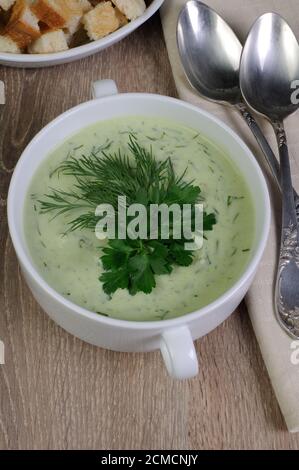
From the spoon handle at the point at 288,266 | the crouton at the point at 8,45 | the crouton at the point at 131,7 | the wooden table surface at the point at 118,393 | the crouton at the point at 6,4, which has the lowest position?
the wooden table surface at the point at 118,393

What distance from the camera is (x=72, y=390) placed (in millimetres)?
1155

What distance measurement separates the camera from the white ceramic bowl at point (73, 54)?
145 cm

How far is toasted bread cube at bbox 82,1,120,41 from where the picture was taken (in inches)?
57.3

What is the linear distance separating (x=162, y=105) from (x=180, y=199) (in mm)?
217

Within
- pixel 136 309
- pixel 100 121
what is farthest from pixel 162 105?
pixel 136 309

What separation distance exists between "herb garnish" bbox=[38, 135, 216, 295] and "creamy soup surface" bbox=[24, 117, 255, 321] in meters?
0.02

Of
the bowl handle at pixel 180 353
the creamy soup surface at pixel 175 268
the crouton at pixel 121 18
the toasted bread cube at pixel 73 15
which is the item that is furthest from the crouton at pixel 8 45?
the bowl handle at pixel 180 353

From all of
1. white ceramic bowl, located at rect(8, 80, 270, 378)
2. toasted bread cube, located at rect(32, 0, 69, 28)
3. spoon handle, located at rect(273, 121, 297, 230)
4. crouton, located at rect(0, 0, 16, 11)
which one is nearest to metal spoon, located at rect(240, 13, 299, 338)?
spoon handle, located at rect(273, 121, 297, 230)

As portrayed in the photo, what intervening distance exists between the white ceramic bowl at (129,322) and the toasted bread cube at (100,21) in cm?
24

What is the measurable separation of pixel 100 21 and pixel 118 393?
2.52ft

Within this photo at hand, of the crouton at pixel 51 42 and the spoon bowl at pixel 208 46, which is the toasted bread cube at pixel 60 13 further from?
the spoon bowl at pixel 208 46
